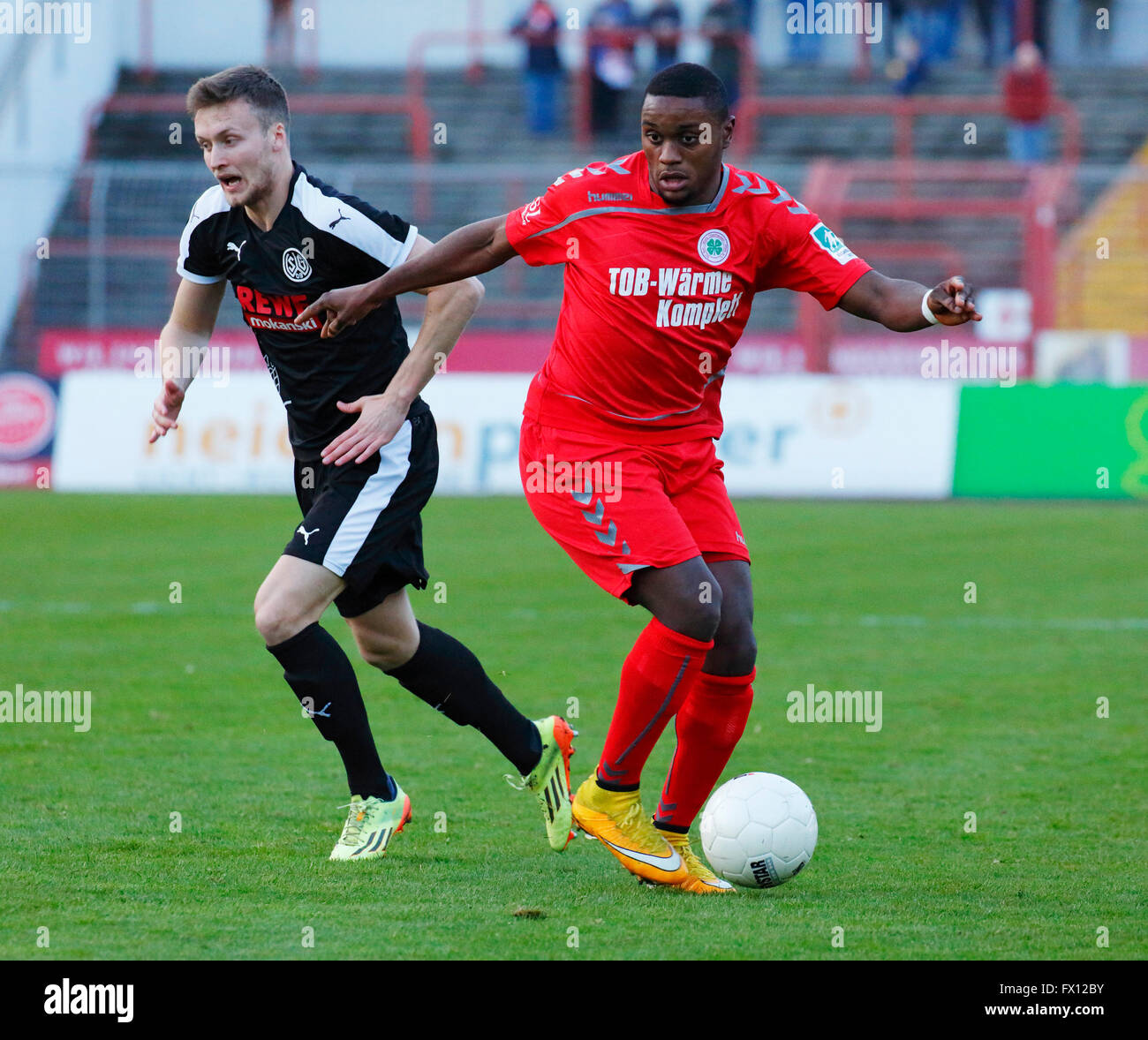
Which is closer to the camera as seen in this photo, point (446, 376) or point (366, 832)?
point (366, 832)

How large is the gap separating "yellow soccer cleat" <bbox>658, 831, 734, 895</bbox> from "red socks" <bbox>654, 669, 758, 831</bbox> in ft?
0.13

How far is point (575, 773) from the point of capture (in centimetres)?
659

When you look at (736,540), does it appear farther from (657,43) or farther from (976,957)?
(657,43)

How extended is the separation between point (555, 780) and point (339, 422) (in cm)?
131

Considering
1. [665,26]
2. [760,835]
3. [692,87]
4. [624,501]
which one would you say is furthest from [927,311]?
Result: [665,26]

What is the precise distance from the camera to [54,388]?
18672 millimetres

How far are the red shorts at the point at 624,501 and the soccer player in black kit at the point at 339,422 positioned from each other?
462 millimetres

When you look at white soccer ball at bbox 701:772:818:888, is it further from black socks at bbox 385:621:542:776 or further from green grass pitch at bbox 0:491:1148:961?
black socks at bbox 385:621:542:776

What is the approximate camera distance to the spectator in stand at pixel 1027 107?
2272 cm

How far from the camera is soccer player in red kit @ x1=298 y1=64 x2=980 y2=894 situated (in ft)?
16.2

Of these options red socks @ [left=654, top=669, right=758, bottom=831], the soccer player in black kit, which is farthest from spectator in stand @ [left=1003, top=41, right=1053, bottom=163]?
red socks @ [left=654, top=669, right=758, bottom=831]

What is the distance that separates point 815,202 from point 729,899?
691 inches

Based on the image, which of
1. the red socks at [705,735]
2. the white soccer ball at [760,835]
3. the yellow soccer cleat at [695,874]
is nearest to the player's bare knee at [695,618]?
the red socks at [705,735]

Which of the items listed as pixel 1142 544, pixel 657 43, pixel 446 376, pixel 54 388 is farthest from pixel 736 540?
pixel 657 43
